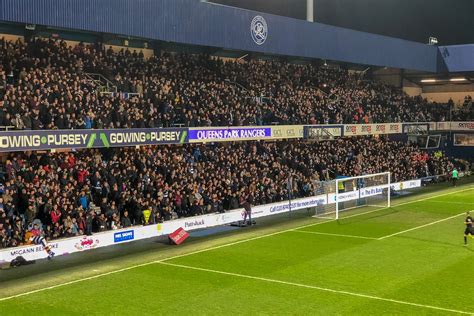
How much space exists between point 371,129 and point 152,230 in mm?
25551

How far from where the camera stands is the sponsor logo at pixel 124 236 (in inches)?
914

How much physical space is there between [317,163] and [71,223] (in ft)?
67.1

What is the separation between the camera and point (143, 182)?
1030 inches

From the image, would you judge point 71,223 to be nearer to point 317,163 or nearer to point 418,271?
point 418,271

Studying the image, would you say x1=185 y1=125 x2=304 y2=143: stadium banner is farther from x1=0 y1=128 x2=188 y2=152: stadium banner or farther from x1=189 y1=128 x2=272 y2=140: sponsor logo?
x1=0 y1=128 x2=188 y2=152: stadium banner

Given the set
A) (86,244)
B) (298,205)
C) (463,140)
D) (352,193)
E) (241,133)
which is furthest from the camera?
(463,140)

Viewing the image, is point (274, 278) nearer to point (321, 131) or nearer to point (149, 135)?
point (149, 135)

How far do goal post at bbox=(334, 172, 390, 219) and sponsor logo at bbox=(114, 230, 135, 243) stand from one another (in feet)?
43.9

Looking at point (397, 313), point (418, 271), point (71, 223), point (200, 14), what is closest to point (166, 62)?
point (200, 14)

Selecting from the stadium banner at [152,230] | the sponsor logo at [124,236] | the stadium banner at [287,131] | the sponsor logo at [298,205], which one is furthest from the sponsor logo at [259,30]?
the sponsor logo at [124,236]

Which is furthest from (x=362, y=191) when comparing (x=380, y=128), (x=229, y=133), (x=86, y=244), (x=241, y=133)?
(x=86, y=244)

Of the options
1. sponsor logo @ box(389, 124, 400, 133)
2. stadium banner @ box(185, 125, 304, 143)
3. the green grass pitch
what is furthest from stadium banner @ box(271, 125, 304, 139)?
sponsor logo @ box(389, 124, 400, 133)

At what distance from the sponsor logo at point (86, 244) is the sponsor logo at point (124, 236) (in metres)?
0.93

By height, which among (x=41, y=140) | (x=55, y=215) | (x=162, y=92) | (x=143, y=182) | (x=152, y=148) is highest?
(x=162, y=92)
